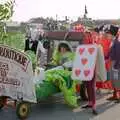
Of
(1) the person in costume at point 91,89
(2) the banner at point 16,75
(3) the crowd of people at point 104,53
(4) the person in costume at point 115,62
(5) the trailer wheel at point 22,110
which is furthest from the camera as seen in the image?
(4) the person in costume at point 115,62

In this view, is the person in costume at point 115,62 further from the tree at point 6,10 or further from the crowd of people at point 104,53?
the tree at point 6,10

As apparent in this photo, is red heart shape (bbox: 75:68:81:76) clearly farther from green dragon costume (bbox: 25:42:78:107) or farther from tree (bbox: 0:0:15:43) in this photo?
tree (bbox: 0:0:15:43)

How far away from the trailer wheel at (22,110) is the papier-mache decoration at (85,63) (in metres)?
1.32

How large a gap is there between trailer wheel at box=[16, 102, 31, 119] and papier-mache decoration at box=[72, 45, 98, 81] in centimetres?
132

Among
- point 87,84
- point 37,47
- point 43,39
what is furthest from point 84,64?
point 43,39

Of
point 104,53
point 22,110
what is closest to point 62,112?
point 22,110

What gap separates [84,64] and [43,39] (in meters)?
5.94

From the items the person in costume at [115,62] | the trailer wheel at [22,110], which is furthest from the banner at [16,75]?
the person in costume at [115,62]

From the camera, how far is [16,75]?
23.6ft

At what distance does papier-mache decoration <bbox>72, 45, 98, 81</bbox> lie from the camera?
8008 mm

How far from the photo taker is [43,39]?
14.0 meters

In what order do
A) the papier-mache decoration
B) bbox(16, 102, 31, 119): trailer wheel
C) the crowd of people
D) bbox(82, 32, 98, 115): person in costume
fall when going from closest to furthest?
1. bbox(16, 102, 31, 119): trailer wheel
2. the papier-mache decoration
3. bbox(82, 32, 98, 115): person in costume
4. the crowd of people

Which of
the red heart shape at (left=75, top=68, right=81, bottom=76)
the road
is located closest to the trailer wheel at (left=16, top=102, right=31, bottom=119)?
the road

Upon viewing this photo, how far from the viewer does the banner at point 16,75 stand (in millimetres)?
7074
